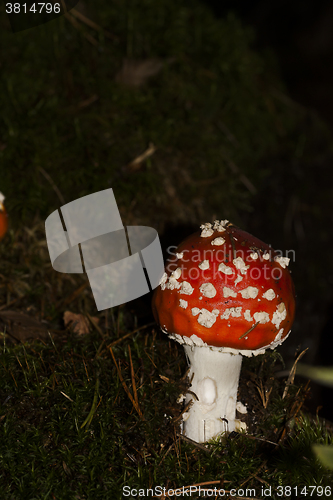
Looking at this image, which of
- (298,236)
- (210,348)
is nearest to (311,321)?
(298,236)

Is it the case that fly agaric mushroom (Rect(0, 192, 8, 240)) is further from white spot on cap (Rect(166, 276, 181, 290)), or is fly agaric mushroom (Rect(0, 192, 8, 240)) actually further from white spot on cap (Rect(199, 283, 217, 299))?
white spot on cap (Rect(199, 283, 217, 299))

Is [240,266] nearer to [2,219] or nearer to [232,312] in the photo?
[232,312]

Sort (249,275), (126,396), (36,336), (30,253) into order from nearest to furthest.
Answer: (249,275), (126,396), (36,336), (30,253)

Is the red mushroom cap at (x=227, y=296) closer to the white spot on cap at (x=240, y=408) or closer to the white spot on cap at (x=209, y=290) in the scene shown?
the white spot on cap at (x=209, y=290)

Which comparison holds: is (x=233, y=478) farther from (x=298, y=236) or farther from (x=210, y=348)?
(x=298, y=236)

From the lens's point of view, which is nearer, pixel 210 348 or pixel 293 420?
pixel 210 348

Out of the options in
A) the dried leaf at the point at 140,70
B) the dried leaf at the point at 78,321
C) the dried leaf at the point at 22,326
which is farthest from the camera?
the dried leaf at the point at 140,70

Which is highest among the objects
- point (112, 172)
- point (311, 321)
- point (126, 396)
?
point (112, 172)

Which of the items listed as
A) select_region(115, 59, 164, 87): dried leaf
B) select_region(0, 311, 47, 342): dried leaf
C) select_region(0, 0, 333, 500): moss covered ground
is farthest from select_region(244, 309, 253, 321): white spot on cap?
select_region(115, 59, 164, 87): dried leaf

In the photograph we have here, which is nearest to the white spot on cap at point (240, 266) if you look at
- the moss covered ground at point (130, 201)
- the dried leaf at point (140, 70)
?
the moss covered ground at point (130, 201)
